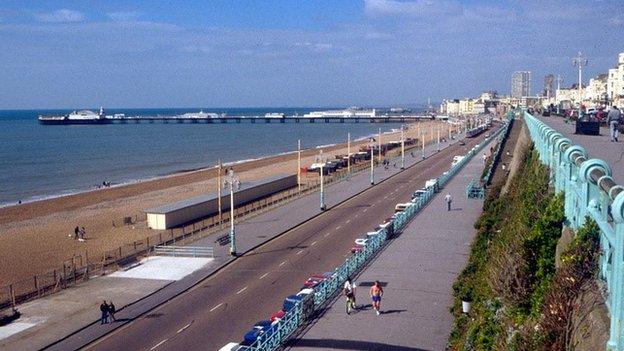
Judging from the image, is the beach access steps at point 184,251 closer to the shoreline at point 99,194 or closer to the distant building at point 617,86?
the shoreline at point 99,194

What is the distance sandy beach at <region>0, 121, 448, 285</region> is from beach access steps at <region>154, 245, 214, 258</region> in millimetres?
4697

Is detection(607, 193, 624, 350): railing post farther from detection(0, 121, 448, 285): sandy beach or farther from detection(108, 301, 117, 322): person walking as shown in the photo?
detection(0, 121, 448, 285): sandy beach

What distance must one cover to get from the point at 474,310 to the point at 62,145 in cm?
12212

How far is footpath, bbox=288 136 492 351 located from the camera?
581 inches

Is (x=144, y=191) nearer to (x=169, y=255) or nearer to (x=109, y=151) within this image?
(x=169, y=255)

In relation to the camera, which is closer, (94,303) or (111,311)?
(111,311)

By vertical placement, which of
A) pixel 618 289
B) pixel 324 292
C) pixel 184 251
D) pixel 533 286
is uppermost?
pixel 618 289

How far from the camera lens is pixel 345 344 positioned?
14305mm

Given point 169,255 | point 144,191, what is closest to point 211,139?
point 144,191

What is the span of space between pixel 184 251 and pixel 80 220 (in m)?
18.6

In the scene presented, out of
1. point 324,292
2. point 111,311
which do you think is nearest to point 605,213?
point 324,292

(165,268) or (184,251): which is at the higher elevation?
(184,251)

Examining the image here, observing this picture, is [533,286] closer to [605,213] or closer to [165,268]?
[605,213]

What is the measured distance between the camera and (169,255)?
3002 centimetres
